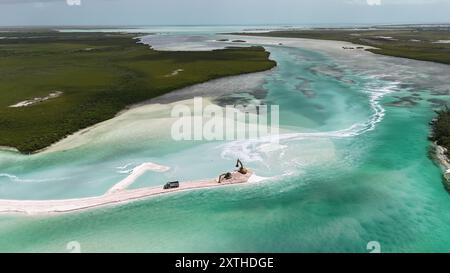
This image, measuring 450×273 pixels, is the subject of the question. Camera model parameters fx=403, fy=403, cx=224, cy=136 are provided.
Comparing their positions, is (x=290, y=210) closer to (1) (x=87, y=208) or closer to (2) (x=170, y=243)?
(2) (x=170, y=243)

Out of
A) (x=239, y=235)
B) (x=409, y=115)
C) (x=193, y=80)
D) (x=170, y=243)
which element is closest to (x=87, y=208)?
(x=170, y=243)

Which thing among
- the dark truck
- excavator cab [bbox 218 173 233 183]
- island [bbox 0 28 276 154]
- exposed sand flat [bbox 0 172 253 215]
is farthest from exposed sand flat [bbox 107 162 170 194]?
island [bbox 0 28 276 154]

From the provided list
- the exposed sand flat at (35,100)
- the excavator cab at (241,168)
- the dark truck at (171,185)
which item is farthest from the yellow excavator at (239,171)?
the exposed sand flat at (35,100)

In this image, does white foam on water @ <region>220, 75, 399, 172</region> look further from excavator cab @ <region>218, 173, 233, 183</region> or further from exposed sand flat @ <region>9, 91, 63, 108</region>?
exposed sand flat @ <region>9, 91, 63, 108</region>

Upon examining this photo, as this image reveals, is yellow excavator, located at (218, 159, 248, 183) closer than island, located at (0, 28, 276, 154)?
Yes

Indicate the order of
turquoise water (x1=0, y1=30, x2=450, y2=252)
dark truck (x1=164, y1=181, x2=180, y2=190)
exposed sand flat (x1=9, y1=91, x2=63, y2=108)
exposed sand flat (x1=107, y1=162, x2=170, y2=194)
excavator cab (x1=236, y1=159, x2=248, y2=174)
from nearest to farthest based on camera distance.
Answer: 1. turquoise water (x1=0, y1=30, x2=450, y2=252)
2. dark truck (x1=164, y1=181, x2=180, y2=190)
3. exposed sand flat (x1=107, y1=162, x2=170, y2=194)
4. excavator cab (x1=236, y1=159, x2=248, y2=174)
5. exposed sand flat (x1=9, y1=91, x2=63, y2=108)

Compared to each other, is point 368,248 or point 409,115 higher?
point 409,115

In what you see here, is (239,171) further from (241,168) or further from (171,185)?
(171,185)

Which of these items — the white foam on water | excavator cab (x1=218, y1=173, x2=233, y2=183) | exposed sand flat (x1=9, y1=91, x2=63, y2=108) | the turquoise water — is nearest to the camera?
the turquoise water
